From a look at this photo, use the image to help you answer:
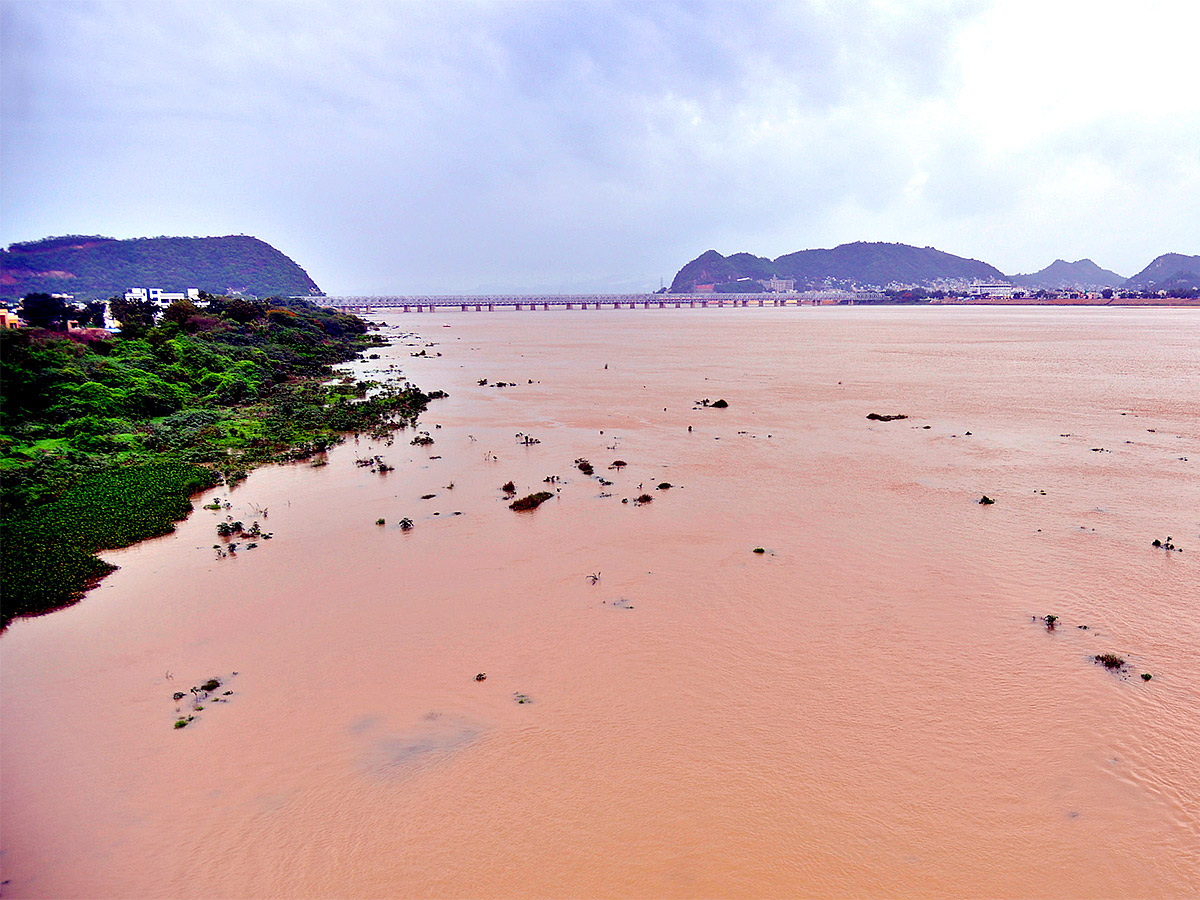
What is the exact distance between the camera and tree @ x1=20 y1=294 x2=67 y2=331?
39.8m

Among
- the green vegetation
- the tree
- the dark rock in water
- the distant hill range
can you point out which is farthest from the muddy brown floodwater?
the distant hill range

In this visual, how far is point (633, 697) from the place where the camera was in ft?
29.0

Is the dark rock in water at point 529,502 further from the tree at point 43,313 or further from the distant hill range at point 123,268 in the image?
the distant hill range at point 123,268

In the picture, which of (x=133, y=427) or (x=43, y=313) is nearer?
(x=133, y=427)

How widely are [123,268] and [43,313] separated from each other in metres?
174

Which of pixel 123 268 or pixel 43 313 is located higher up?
pixel 123 268

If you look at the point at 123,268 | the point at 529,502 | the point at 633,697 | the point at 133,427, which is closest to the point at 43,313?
the point at 133,427

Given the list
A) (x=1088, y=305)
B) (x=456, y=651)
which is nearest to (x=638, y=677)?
(x=456, y=651)

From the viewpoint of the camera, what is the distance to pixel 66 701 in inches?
350

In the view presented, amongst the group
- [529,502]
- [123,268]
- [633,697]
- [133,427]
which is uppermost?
[123,268]

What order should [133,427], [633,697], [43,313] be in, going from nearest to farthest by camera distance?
1. [633,697]
2. [133,427]
3. [43,313]

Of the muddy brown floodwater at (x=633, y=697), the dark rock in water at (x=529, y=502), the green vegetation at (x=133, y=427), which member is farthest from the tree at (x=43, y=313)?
the dark rock in water at (x=529, y=502)

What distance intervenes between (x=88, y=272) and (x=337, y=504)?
205 m

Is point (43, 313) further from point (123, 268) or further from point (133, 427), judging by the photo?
point (123, 268)
